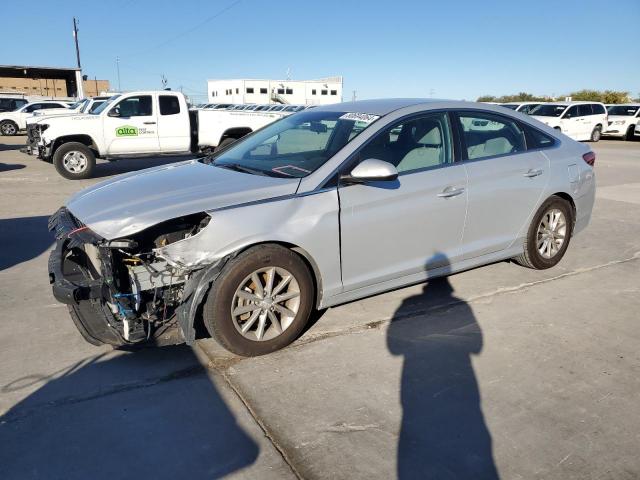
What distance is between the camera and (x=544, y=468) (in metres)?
2.45

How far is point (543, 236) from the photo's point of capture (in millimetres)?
4977

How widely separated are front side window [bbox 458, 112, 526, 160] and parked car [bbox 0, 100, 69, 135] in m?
24.3

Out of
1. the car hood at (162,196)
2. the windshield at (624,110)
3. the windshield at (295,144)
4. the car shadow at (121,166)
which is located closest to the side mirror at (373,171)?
the windshield at (295,144)

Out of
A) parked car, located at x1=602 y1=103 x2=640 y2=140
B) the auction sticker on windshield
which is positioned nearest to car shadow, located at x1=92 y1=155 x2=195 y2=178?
the auction sticker on windshield

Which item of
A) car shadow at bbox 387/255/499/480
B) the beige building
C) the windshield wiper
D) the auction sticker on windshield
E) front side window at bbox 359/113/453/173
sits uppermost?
the beige building

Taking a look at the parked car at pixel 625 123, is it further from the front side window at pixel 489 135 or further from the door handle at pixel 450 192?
the door handle at pixel 450 192

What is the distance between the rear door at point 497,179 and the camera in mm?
4242

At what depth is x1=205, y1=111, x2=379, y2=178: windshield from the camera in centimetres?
379

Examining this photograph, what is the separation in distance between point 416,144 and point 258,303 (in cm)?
182

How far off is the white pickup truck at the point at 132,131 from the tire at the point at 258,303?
30.1ft

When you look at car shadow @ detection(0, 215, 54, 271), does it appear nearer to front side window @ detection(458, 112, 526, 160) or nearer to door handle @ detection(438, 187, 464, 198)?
door handle @ detection(438, 187, 464, 198)

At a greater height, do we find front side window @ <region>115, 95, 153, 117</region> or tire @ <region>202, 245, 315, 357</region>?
front side window @ <region>115, 95, 153, 117</region>

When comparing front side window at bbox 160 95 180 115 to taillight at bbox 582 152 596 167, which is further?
front side window at bbox 160 95 180 115

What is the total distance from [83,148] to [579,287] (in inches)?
413
